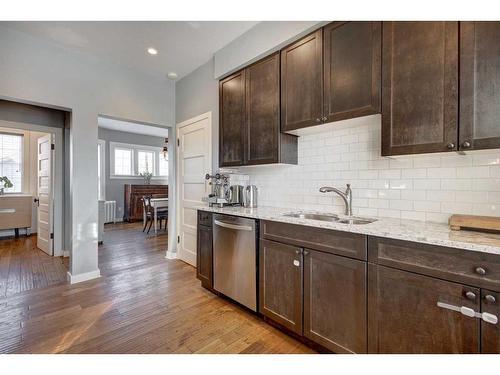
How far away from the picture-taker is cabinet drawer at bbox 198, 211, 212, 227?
249cm

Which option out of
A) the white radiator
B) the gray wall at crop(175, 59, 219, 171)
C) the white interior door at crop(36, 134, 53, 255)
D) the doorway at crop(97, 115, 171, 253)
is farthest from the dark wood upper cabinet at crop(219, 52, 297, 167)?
the white radiator

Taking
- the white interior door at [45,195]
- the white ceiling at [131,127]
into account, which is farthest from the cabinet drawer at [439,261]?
the white ceiling at [131,127]

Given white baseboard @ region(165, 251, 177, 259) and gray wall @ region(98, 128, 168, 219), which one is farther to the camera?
gray wall @ region(98, 128, 168, 219)

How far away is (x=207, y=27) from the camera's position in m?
2.49

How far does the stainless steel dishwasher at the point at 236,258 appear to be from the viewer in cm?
205

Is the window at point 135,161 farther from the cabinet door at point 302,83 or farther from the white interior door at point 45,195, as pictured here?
the cabinet door at point 302,83

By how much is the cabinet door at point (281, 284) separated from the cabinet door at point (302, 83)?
3.50 feet

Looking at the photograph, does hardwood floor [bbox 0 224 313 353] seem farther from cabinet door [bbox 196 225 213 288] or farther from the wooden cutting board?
the wooden cutting board

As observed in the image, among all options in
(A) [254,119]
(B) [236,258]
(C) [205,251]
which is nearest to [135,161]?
(C) [205,251]

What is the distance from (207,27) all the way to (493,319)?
3058 millimetres

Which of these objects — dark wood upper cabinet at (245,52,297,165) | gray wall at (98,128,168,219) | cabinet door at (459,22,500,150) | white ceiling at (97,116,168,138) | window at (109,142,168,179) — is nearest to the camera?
cabinet door at (459,22,500,150)

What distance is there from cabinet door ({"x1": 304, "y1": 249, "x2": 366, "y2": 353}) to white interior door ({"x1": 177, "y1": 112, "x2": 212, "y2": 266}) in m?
1.98
